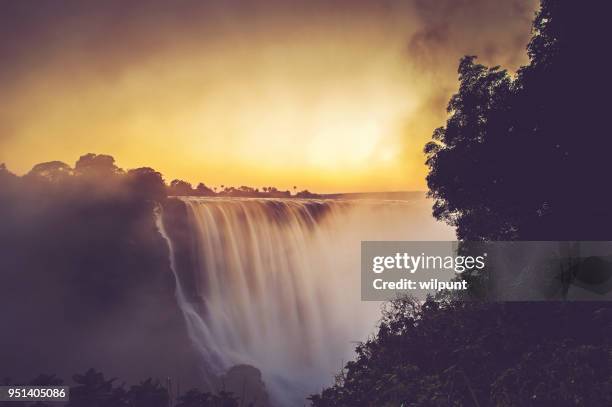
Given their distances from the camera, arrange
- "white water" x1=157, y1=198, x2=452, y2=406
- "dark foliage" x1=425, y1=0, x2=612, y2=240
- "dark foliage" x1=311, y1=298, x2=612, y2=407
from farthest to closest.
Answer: "white water" x1=157, y1=198, x2=452, y2=406, "dark foliage" x1=425, y1=0, x2=612, y2=240, "dark foliage" x1=311, y1=298, x2=612, y2=407

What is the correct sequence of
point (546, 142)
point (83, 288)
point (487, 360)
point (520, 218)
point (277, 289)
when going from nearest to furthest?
1. point (487, 360)
2. point (546, 142)
3. point (520, 218)
4. point (83, 288)
5. point (277, 289)

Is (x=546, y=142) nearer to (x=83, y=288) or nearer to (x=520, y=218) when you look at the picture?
(x=520, y=218)

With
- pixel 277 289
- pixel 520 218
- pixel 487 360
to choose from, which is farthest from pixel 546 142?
pixel 277 289

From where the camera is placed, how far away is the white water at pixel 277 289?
40841mm

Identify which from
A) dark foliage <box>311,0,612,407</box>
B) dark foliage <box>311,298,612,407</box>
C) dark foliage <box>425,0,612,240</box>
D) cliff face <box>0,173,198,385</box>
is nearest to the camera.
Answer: dark foliage <box>311,298,612,407</box>

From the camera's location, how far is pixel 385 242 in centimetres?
7019

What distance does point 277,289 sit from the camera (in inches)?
1951

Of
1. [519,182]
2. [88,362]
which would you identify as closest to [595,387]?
[519,182]

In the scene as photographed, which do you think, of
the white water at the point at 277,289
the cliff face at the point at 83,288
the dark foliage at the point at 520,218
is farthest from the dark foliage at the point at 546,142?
the white water at the point at 277,289

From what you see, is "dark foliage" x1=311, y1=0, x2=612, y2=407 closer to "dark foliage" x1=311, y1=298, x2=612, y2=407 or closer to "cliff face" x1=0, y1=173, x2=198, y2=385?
"dark foliage" x1=311, y1=298, x2=612, y2=407

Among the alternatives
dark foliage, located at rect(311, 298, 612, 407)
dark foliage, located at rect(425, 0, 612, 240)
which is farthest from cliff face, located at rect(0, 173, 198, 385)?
dark foliage, located at rect(425, 0, 612, 240)

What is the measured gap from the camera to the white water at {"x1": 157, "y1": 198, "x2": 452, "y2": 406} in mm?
40841

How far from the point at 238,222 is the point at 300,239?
8.45 metres

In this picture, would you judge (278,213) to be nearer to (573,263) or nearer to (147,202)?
(147,202)
